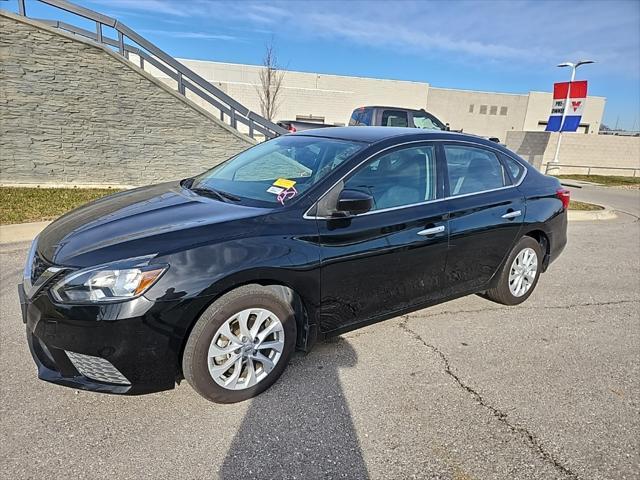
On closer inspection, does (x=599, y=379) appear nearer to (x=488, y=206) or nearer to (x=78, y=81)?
(x=488, y=206)

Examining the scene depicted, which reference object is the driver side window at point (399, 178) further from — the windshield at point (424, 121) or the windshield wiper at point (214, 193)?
the windshield at point (424, 121)

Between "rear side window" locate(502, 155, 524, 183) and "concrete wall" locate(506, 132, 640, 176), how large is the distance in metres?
23.7

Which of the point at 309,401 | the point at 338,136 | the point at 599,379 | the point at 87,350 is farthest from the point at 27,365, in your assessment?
the point at 599,379

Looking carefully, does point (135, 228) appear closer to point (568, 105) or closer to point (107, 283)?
point (107, 283)

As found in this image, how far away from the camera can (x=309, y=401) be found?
264cm

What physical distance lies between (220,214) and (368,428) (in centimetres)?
155

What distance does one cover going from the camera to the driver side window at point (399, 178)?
9.99 ft

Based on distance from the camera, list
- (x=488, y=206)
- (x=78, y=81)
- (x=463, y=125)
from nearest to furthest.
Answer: (x=488, y=206) < (x=78, y=81) < (x=463, y=125)

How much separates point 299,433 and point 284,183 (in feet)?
5.39

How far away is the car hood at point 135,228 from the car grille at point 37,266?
0.04 meters

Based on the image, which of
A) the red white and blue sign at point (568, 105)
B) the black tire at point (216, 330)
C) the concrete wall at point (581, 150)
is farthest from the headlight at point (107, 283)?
the concrete wall at point (581, 150)

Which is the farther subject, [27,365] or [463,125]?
[463,125]

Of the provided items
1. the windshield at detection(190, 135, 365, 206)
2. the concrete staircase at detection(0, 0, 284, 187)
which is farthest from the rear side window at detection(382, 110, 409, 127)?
the windshield at detection(190, 135, 365, 206)

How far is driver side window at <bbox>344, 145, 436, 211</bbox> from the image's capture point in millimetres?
3045
